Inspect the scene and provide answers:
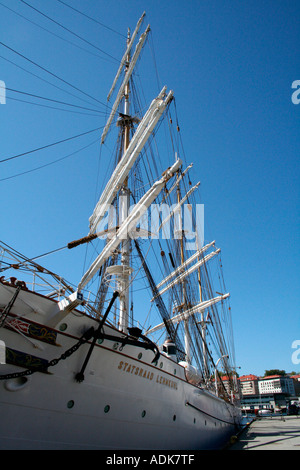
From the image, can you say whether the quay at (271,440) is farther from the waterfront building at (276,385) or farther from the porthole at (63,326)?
the waterfront building at (276,385)

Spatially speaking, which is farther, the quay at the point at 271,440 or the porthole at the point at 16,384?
the quay at the point at 271,440

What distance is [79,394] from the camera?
6250 mm

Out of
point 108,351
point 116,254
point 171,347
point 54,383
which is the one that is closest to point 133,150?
point 116,254

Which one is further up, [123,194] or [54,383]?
[123,194]

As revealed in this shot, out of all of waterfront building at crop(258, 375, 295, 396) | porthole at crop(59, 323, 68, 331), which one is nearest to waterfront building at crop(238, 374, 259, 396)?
waterfront building at crop(258, 375, 295, 396)

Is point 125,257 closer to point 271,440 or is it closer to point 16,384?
point 16,384

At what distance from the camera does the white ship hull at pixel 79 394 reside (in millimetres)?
5445

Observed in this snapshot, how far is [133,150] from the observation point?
14.3m

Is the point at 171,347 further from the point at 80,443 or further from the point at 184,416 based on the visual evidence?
the point at 80,443

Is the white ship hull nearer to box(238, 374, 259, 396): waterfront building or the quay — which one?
the quay

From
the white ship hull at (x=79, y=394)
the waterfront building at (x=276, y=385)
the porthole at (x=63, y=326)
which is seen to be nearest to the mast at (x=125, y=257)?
the white ship hull at (x=79, y=394)

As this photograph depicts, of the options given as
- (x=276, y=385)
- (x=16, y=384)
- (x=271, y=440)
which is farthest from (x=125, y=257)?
(x=276, y=385)
